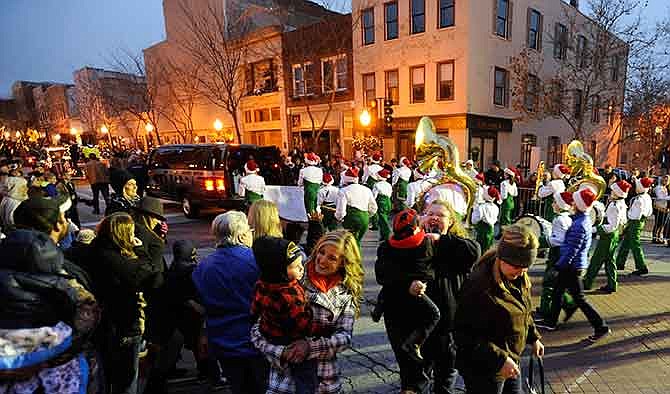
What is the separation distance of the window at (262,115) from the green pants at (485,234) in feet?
66.2

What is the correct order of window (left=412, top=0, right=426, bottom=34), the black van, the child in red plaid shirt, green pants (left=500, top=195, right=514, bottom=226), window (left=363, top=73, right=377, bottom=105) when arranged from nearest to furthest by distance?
the child in red plaid shirt, green pants (left=500, top=195, right=514, bottom=226), the black van, window (left=412, top=0, right=426, bottom=34), window (left=363, top=73, right=377, bottom=105)

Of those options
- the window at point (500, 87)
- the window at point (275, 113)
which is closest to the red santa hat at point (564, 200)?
the window at point (500, 87)

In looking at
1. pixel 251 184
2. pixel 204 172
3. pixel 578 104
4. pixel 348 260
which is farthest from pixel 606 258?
pixel 578 104

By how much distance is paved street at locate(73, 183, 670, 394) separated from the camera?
11.1 ft

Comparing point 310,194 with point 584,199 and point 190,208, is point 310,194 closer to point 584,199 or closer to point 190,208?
point 190,208

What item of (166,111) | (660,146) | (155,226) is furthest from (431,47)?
(166,111)

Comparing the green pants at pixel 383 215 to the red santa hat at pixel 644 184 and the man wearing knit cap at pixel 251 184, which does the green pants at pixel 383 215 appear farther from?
the red santa hat at pixel 644 184

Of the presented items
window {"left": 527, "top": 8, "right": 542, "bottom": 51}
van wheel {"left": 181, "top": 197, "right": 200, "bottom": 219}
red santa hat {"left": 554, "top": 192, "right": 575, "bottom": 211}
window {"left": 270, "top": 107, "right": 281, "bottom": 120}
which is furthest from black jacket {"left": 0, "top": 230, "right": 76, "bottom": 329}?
window {"left": 270, "top": 107, "right": 281, "bottom": 120}

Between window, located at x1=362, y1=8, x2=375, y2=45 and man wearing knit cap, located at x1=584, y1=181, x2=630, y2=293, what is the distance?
15.8 m

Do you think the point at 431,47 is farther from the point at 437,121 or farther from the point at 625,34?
the point at 625,34

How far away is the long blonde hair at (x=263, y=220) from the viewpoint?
3229 millimetres

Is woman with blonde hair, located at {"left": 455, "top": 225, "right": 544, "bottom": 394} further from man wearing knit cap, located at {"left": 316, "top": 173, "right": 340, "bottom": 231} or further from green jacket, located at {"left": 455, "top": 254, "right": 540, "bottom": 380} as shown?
man wearing knit cap, located at {"left": 316, "top": 173, "right": 340, "bottom": 231}

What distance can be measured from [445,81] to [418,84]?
131 centimetres

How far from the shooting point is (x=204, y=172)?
995 cm
